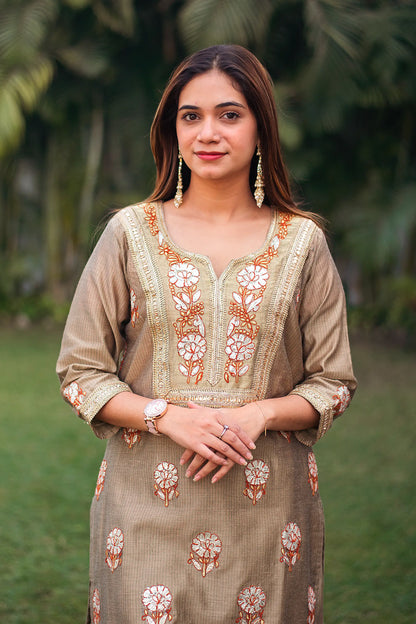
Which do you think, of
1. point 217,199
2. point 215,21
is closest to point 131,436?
point 217,199

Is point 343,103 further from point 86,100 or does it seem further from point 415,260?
point 86,100

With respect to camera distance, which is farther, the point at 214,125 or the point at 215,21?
the point at 215,21

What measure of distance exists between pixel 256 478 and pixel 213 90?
934 mm

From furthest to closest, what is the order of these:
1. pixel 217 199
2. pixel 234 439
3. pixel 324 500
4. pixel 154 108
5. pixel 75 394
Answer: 1. pixel 154 108
2. pixel 324 500
3. pixel 217 199
4. pixel 75 394
5. pixel 234 439

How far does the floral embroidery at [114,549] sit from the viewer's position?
1890mm

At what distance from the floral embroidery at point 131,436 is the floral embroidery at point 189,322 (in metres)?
0.18

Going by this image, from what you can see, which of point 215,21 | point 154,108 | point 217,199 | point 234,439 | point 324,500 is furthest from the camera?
point 154,108

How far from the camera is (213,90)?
74.0 inches

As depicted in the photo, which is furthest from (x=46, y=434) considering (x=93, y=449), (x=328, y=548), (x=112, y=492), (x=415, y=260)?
(x=415, y=260)

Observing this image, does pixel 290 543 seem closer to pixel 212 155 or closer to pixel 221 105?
pixel 212 155

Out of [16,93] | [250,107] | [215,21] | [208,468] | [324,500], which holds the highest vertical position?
[215,21]

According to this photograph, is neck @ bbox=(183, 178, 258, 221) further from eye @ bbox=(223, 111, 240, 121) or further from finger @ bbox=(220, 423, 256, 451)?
finger @ bbox=(220, 423, 256, 451)

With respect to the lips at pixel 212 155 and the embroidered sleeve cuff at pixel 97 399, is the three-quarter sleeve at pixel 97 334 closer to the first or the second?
the embroidered sleeve cuff at pixel 97 399

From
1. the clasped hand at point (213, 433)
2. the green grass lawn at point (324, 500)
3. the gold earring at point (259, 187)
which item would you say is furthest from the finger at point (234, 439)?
the green grass lawn at point (324, 500)
